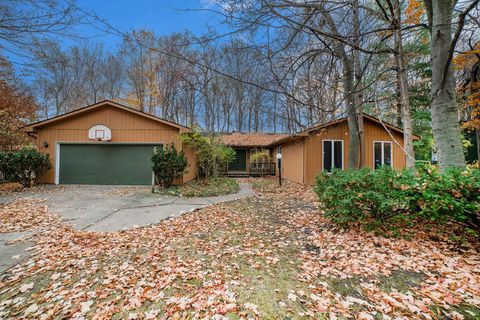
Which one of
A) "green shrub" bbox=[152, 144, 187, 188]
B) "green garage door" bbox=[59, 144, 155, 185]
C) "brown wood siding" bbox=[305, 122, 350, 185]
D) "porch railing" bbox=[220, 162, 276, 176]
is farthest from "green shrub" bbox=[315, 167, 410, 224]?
"porch railing" bbox=[220, 162, 276, 176]

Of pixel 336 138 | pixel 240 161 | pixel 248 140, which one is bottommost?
pixel 240 161

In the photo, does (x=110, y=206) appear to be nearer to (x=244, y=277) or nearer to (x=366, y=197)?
(x=244, y=277)

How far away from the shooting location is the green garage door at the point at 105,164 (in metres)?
10.4

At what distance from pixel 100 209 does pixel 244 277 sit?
539 centimetres

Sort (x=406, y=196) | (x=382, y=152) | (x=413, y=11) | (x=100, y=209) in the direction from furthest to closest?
(x=382, y=152) → (x=413, y=11) → (x=100, y=209) → (x=406, y=196)

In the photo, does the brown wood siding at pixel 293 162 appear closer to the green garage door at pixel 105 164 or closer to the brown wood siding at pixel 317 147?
the brown wood siding at pixel 317 147

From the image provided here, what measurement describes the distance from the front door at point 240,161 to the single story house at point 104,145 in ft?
26.1

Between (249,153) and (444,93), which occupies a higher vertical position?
(444,93)

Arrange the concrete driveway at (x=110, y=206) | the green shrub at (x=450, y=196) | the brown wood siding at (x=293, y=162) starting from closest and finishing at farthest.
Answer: the green shrub at (x=450, y=196) → the concrete driveway at (x=110, y=206) → the brown wood siding at (x=293, y=162)

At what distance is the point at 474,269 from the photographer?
104 inches

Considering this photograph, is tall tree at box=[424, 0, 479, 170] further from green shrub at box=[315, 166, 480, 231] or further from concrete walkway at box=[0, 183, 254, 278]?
concrete walkway at box=[0, 183, 254, 278]

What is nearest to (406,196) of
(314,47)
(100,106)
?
(314,47)

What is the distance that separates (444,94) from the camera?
3.50 meters

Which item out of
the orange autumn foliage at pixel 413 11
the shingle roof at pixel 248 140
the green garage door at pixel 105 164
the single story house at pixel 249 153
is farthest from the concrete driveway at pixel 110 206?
the shingle roof at pixel 248 140
